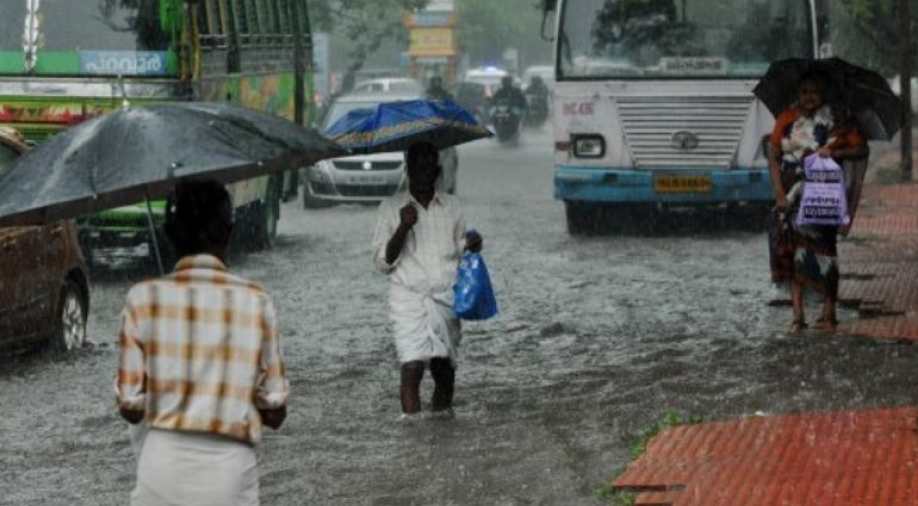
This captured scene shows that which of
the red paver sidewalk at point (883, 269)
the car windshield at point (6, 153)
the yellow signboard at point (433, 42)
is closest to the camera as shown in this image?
the red paver sidewalk at point (883, 269)

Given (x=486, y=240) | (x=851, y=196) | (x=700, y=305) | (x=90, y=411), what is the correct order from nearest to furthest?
(x=90, y=411) → (x=851, y=196) → (x=700, y=305) → (x=486, y=240)

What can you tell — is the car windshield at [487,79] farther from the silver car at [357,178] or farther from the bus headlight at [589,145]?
the bus headlight at [589,145]

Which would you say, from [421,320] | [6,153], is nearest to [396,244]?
[421,320]

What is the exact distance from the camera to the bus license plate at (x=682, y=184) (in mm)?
21625

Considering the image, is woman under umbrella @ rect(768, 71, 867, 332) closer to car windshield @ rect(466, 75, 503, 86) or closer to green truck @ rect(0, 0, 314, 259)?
green truck @ rect(0, 0, 314, 259)

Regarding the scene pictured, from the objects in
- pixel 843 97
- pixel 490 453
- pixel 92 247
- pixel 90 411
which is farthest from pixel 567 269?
pixel 490 453

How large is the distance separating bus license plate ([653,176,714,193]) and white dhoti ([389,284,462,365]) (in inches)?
440

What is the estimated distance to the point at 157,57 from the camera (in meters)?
18.9

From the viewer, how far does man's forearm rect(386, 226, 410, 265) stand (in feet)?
34.4

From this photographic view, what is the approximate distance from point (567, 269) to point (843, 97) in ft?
19.0

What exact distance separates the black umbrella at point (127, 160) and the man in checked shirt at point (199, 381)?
1.94ft

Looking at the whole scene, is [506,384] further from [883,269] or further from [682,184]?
[682,184]

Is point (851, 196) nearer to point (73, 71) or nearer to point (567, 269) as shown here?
point (567, 269)

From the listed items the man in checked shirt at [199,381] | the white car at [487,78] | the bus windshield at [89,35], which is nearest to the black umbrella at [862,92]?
the bus windshield at [89,35]
